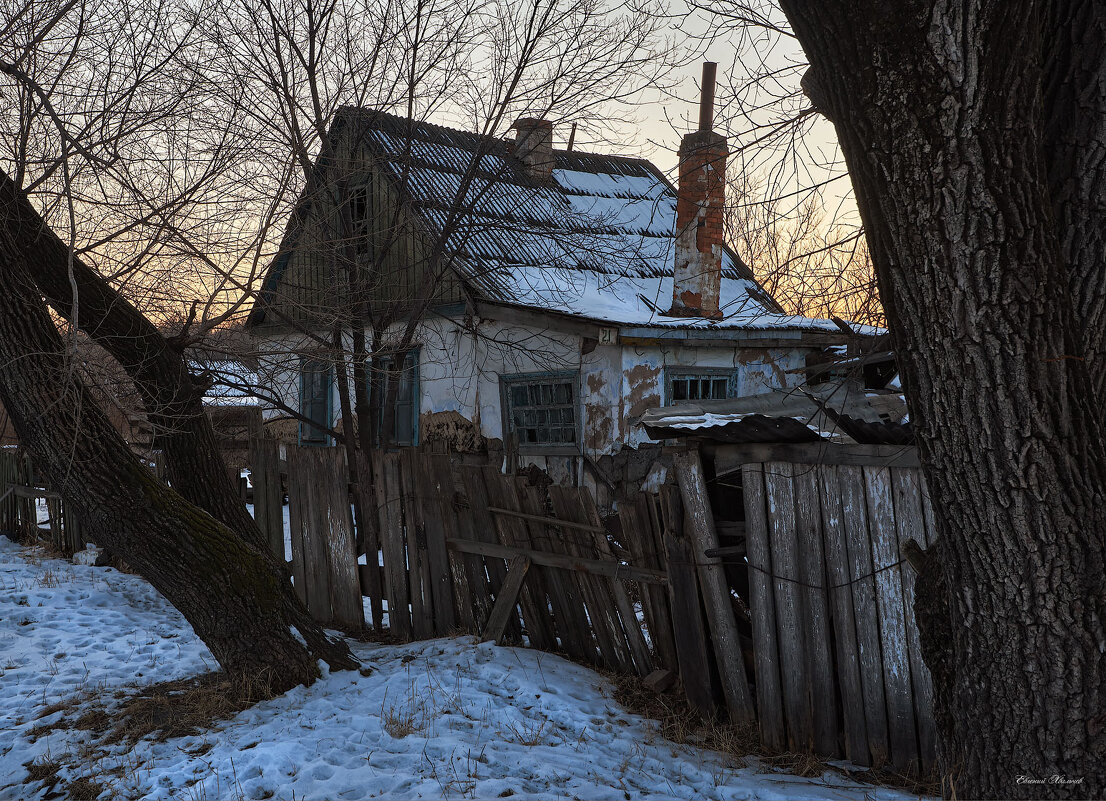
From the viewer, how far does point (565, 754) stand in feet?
12.5

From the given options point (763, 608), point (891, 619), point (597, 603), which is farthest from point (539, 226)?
point (891, 619)

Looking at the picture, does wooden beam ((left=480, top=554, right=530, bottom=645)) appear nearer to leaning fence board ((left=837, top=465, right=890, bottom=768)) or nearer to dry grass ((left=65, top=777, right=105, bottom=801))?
leaning fence board ((left=837, top=465, right=890, bottom=768))

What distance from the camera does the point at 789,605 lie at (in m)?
4.03

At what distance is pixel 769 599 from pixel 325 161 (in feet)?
19.4

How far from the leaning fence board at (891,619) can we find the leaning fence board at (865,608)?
0.03 metres

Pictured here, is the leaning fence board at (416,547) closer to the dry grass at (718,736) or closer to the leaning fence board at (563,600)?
the leaning fence board at (563,600)

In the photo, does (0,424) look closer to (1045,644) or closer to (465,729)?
(465,729)

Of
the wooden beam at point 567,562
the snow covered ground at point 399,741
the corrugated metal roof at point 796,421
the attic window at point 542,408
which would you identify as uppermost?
the attic window at point 542,408

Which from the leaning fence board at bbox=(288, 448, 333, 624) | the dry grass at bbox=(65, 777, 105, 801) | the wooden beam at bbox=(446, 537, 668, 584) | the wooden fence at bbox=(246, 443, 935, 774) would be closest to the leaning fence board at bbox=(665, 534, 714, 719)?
the wooden fence at bbox=(246, 443, 935, 774)

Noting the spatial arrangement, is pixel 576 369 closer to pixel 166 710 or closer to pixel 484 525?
pixel 484 525

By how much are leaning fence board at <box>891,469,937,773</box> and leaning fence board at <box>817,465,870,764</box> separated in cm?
25

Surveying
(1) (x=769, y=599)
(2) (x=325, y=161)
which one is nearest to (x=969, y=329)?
(1) (x=769, y=599)

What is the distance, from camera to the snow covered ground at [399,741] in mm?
3428

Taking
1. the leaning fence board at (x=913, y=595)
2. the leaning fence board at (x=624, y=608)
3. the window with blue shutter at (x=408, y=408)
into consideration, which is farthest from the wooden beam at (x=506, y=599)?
the window with blue shutter at (x=408, y=408)
